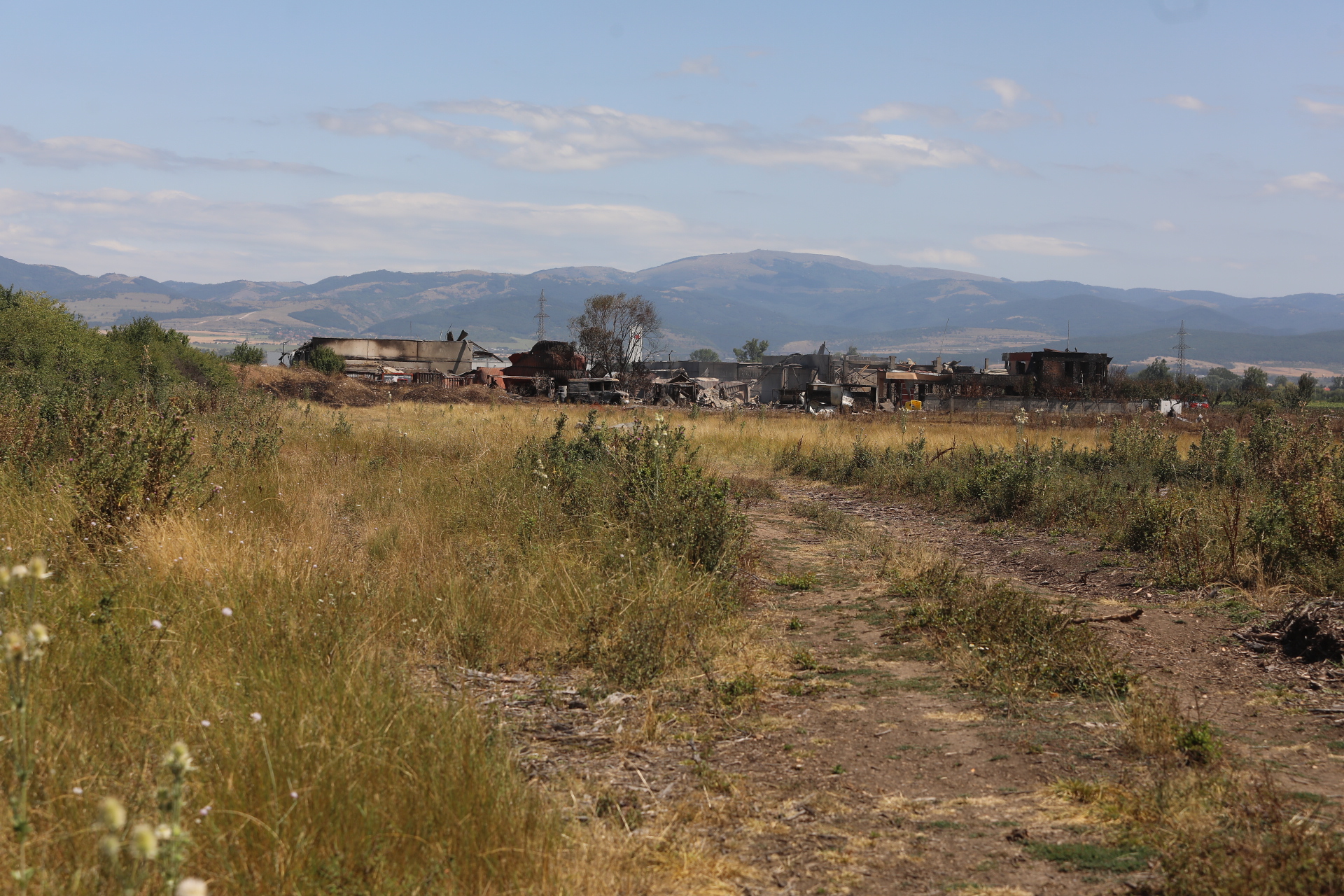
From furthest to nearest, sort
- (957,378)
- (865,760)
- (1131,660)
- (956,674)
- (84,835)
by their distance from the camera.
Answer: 1. (957,378)
2. (1131,660)
3. (956,674)
4. (865,760)
5. (84,835)

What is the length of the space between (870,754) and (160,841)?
3.36 metres

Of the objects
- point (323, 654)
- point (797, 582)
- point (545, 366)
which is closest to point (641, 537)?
point (797, 582)

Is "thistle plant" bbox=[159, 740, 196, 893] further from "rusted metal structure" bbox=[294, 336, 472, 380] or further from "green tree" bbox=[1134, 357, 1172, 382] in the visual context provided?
"green tree" bbox=[1134, 357, 1172, 382]

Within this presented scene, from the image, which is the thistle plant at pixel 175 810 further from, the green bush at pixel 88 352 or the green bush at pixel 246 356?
the green bush at pixel 246 356

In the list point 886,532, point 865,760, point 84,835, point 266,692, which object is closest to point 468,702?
point 266,692

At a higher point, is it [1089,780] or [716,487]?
[716,487]

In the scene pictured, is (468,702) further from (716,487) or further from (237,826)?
(716,487)

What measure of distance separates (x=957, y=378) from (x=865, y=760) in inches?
2915

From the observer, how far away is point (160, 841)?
278cm

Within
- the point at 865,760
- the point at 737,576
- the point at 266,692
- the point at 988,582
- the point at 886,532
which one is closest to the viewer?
the point at 266,692

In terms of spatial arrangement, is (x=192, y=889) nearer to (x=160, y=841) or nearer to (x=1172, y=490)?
(x=160, y=841)

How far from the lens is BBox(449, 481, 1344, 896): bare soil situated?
12.0 ft

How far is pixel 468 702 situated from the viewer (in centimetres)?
429

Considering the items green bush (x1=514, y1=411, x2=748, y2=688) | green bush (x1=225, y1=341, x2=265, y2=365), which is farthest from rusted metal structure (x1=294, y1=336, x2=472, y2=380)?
green bush (x1=514, y1=411, x2=748, y2=688)
